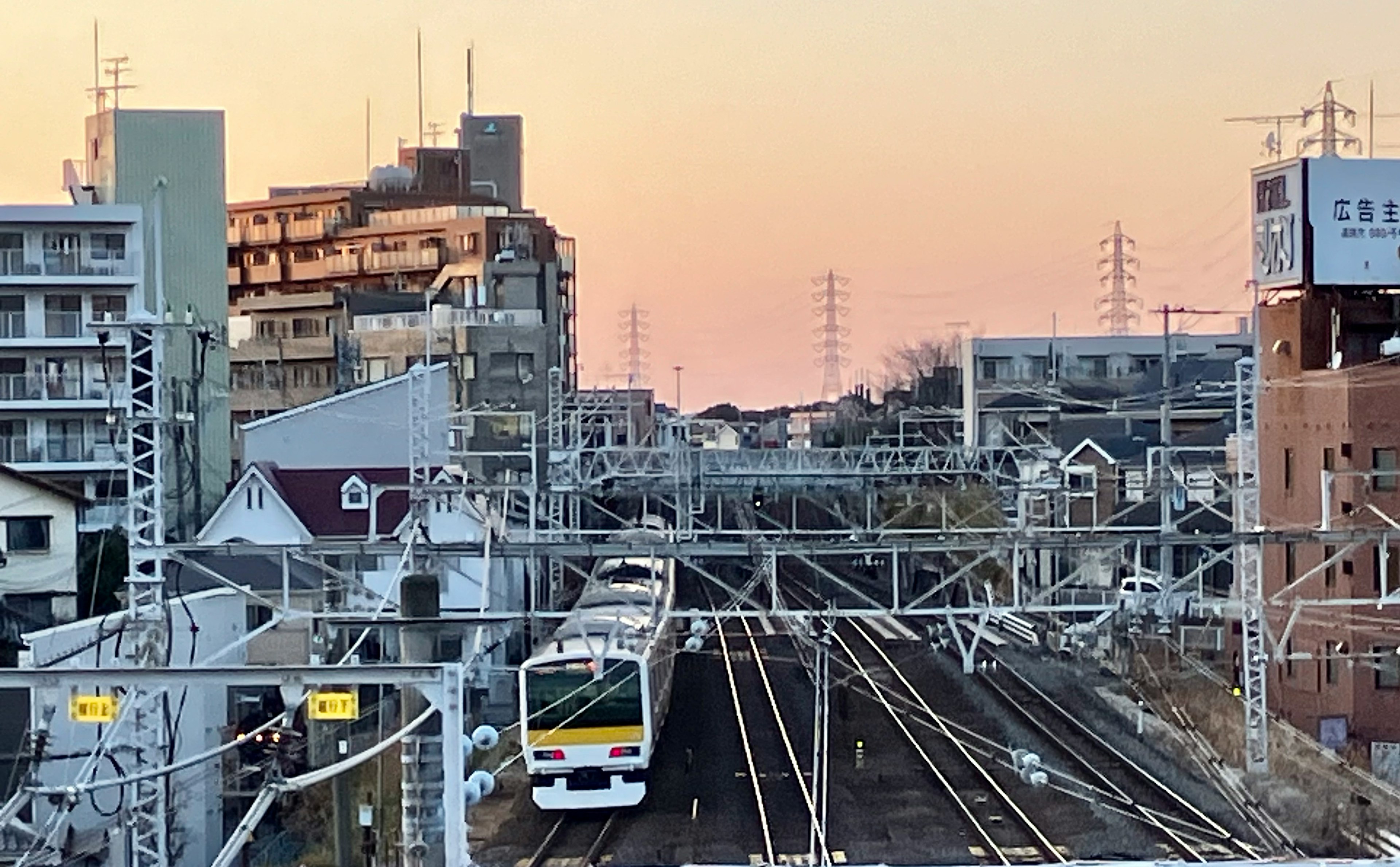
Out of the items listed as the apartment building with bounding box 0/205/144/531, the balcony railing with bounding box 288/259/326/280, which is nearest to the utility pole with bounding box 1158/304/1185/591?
the apartment building with bounding box 0/205/144/531

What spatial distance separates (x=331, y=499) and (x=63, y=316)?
5.13 meters

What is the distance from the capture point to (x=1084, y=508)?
3588 cm

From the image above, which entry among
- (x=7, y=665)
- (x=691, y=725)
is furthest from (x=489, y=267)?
(x=7, y=665)

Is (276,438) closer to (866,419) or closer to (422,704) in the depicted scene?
(422,704)

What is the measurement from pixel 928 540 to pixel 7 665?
9061mm

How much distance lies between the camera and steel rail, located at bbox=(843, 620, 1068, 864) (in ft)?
50.0

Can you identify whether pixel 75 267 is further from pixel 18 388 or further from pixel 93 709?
pixel 93 709

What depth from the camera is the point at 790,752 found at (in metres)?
20.7

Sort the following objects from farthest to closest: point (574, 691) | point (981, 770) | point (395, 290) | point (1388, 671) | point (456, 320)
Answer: point (395, 290) → point (456, 320) → point (1388, 671) → point (981, 770) → point (574, 691)

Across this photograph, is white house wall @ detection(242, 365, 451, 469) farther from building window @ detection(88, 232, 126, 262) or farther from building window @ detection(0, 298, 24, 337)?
building window @ detection(0, 298, 24, 337)

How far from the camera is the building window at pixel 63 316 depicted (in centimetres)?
2844

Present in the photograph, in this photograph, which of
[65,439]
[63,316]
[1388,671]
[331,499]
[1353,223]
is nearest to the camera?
[1388,671]

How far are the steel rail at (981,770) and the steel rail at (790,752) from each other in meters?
1.55

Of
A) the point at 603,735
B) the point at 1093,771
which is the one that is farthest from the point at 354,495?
the point at 1093,771
